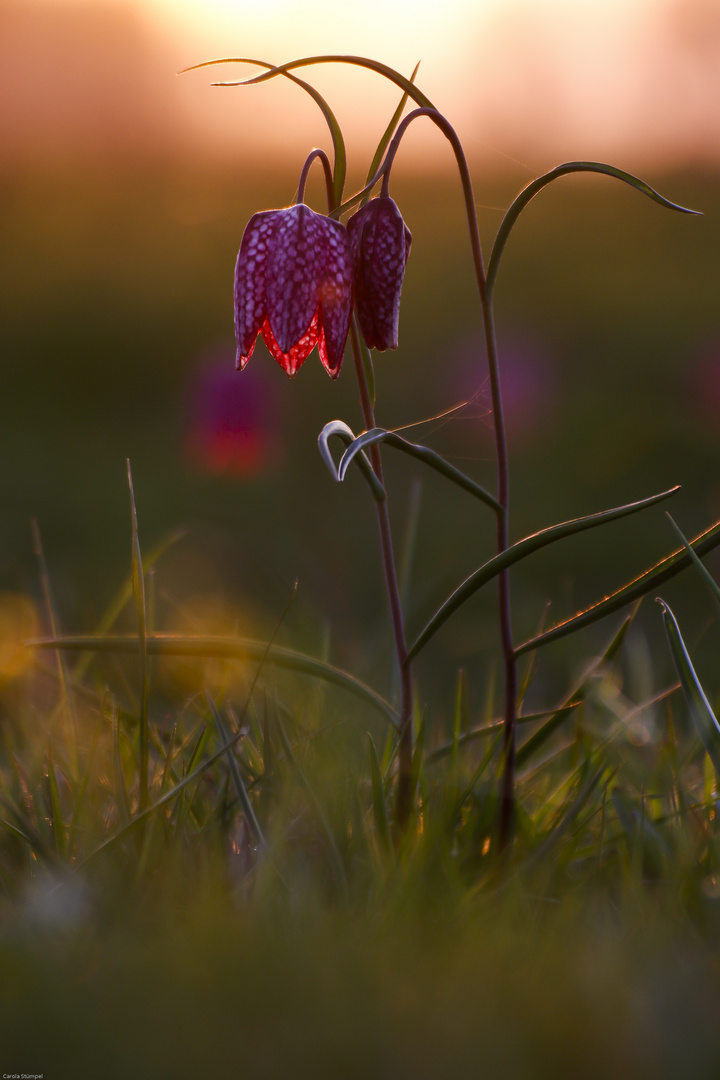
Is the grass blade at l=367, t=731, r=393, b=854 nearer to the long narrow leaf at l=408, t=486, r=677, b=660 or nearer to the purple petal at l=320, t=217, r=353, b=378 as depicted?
the long narrow leaf at l=408, t=486, r=677, b=660

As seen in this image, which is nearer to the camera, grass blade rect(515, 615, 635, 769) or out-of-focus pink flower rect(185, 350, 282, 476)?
grass blade rect(515, 615, 635, 769)

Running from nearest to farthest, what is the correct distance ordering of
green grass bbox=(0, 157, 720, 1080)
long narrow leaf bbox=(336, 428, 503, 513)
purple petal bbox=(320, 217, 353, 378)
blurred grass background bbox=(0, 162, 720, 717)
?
green grass bbox=(0, 157, 720, 1080)
long narrow leaf bbox=(336, 428, 503, 513)
purple petal bbox=(320, 217, 353, 378)
blurred grass background bbox=(0, 162, 720, 717)

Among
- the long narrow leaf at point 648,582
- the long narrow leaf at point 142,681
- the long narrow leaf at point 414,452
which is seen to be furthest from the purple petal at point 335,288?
the long narrow leaf at point 648,582

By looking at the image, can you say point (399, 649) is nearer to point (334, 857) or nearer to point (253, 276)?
point (334, 857)

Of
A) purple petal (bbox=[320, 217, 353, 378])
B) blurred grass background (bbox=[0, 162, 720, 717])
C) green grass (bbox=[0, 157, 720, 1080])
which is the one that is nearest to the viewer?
green grass (bbox=[0, 157, 720, 1080])

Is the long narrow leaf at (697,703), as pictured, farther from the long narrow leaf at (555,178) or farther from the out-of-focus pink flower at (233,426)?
the out-of-focus pink flower at (233,426)

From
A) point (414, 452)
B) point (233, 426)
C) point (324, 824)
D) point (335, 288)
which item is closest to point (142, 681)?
point (324, 824)

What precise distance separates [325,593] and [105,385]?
2205mm

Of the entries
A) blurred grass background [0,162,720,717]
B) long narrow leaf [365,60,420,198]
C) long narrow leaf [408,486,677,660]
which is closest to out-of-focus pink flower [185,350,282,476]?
blurred grass background [0,162,720,717]

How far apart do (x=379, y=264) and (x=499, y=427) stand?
24cm

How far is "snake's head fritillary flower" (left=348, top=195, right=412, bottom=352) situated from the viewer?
1.10 meters

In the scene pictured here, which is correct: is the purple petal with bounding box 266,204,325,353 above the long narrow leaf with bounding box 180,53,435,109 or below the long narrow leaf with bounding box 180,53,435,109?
below

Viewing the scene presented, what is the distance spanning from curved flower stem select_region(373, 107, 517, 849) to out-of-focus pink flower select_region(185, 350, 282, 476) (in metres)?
2.75

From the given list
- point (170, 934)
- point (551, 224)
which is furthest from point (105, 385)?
point (170, 934)
